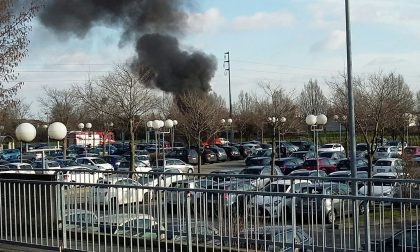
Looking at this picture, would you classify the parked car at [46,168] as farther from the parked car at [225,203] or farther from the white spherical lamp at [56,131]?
the parked car at [225,203]

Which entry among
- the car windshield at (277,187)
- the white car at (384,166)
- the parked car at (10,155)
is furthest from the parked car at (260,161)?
the car windshield at (277,187)

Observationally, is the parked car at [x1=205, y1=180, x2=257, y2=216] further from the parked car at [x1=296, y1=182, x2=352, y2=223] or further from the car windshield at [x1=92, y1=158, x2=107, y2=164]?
the car windshield at [x1=92, y1=158, x2=107, y2=164]

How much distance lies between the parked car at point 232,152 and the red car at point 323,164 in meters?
16.8

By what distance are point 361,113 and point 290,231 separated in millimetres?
23267

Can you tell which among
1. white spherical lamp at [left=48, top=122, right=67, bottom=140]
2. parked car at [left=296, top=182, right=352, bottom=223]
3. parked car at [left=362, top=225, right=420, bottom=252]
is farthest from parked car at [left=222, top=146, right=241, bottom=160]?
parked car at [left=362, top=225, right=420, bottom=252]

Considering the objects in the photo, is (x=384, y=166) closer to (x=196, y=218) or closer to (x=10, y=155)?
(x=196, y=218)

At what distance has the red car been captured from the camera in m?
38.7

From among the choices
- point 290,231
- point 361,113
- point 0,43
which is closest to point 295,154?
point 361,113

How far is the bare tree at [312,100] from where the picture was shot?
7206 cm

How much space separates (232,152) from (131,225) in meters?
50.0

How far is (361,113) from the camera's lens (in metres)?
29.0

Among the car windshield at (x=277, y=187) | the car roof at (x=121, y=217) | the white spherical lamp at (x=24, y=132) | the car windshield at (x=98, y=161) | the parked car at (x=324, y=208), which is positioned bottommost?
the car windshield at (x=98, y=161)

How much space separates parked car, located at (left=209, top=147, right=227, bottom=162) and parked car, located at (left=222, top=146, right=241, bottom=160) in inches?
64.6

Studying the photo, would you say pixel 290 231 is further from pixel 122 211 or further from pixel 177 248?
pixel 122 211
